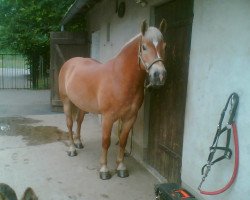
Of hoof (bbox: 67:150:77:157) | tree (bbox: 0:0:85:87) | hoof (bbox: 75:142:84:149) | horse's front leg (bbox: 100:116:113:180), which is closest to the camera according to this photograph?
horse's front leg (bbox: 100:116:113:180)

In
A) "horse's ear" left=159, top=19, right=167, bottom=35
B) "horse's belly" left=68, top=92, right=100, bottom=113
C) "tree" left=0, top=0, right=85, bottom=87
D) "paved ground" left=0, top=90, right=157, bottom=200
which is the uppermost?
"tree" left=0, top=0, right=85, bottom=87

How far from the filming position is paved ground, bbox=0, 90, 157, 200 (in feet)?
13.1

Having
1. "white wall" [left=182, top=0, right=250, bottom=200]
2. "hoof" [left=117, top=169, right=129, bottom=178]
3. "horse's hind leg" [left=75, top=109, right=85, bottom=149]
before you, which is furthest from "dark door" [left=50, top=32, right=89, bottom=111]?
"white wall" [left=182, top=0, right=250, bottom=200]

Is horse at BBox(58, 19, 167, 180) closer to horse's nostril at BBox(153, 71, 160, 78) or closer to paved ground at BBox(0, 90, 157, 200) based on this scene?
horse's nostril at BBox(153, 71, 160, 78)

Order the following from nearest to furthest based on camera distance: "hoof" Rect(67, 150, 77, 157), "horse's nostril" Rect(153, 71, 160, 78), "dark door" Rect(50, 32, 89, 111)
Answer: "horse's nostril" Rect(153, 71, 160, 78)
"hoof" Rect(67, 150, 77, 157)
"dark door" Rect(50, 32, 89, 111)

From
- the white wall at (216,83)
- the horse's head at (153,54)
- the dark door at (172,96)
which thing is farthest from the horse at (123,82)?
the white wall at (216,83)

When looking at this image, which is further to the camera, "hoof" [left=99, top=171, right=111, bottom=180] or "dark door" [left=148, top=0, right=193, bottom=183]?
"hoof" [left=99, top=171, right=111, bottom=180]

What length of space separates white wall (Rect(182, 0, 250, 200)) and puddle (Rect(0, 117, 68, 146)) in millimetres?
3332

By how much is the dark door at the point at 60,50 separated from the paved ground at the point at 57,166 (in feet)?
4.73

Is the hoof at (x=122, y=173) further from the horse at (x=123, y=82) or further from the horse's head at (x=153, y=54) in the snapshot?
the horse's head at (x=153, y=54)

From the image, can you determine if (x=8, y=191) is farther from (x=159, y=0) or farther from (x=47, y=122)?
(x=47, y=122)

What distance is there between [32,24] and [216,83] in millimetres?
13087

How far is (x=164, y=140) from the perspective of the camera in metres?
4.40

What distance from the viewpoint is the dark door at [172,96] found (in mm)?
3815
